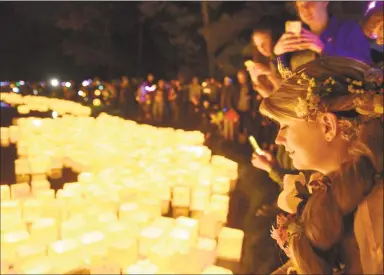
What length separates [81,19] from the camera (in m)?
16.6

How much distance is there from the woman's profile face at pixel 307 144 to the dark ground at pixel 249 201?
4.70 ft

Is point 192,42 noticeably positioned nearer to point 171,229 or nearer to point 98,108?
point 98,108

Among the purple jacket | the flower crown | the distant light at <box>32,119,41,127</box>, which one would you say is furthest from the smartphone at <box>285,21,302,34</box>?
the distant light at <box>32,119,41,127</box>

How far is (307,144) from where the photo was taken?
2.98 ft

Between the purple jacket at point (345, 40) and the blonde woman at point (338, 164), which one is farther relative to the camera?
the purple jacket at point (345, 40)

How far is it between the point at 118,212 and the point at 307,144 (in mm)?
2606

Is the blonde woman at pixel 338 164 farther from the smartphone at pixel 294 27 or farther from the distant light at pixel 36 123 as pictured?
the distant light at pixel 36 123

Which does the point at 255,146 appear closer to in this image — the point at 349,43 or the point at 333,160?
the point at 349,43

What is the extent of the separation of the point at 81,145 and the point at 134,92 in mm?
6574

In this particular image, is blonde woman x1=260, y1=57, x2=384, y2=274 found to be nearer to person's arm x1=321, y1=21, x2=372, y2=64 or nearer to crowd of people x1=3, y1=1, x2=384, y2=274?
crowd of people x1=3, y1=1, x2=384, y2=274

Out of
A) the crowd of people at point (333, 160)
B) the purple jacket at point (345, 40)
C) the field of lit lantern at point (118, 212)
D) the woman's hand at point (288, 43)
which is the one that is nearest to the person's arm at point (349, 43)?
the purple jacket at point (345, 40)

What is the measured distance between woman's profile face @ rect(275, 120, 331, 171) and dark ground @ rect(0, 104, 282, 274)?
56.4 inches

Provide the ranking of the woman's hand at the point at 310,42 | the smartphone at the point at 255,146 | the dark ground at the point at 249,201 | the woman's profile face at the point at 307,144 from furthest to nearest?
the dark ground at the point at 249,201, the woman's hand at the point at 310,42, the smartphone at the point at 255,146, the woman's profile face at the point at 307,144

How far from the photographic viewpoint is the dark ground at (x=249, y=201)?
296 centimetres
